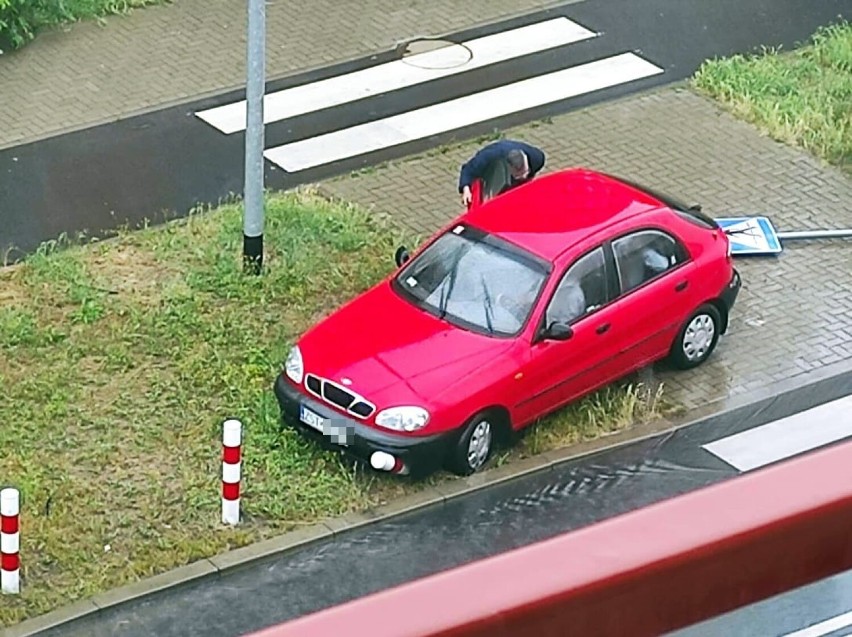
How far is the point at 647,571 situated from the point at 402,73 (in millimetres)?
16289

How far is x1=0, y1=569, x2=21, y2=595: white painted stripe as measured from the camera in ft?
31.8

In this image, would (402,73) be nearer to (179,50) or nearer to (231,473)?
(179,50)

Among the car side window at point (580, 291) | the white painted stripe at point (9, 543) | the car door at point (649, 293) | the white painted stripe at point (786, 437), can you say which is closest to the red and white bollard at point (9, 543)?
the white painted stripe at point (9, 543)

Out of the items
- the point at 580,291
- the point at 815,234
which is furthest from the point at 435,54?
the point at 580,291

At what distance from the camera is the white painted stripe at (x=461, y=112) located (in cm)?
1577

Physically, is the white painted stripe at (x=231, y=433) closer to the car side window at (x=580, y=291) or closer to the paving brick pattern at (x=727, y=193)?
the car side window at (x=580, y=291)

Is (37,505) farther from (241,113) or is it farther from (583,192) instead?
(241,113)

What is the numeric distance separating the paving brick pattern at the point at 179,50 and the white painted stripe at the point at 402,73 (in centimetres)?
39

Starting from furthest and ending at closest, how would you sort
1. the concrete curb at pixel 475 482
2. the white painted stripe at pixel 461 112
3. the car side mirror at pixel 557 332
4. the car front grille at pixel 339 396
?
the white painted stripe at pixel 461 112
the car side mirror at pixel 557 332
the car front grille at pixel 339 396
the concrete curb at pixel 475 482

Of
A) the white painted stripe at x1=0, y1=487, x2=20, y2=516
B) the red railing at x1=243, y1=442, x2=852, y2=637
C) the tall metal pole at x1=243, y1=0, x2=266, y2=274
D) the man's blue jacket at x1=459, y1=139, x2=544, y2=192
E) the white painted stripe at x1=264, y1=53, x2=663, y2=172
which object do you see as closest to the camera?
the red railing at x1=243, y1=442, x2=852, y2=637

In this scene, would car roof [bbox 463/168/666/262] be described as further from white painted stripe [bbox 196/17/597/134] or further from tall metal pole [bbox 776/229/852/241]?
white painted stripe [bbox 196/17/597/134]

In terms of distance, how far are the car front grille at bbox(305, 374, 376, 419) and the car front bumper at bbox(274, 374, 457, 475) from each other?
0.05 m

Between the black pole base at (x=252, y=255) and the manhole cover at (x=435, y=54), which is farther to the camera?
the manhole cover at (x=435, y=54)

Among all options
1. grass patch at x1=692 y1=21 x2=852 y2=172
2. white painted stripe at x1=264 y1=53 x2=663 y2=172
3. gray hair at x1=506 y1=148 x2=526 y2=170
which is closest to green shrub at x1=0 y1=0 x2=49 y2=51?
white painted stripe at x1=264 y1=53 x2=663 y2=172
